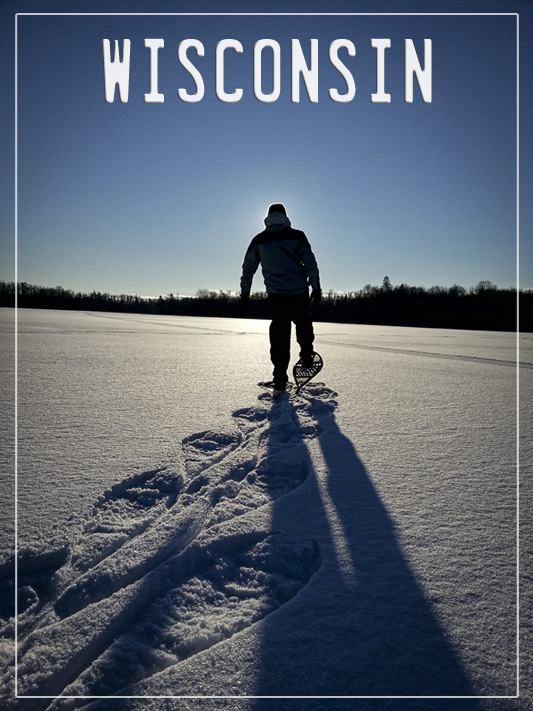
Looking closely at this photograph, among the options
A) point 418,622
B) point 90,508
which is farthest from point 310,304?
point 418,622

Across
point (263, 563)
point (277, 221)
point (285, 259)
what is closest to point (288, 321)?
point (285, 259)

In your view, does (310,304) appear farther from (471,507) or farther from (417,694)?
(417,694)

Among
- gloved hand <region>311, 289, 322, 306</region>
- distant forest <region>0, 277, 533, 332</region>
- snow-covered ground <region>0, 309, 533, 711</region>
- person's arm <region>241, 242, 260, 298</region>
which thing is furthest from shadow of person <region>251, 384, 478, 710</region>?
distant forest <region>0, 277, 533, 332</region>

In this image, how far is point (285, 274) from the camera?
10.8ft

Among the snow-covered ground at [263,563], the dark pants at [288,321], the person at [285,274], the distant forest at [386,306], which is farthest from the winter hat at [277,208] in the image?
the distant forest at [386,306]

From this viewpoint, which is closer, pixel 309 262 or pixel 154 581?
pixel 154 581

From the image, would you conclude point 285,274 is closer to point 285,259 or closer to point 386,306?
point 285,259

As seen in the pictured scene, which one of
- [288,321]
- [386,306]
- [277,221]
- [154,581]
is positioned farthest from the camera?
[386,306]

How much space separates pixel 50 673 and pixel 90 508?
1.80 ft

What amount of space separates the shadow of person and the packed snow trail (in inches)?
2.5

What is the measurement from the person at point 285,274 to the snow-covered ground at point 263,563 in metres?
1.31

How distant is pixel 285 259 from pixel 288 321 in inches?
21.9

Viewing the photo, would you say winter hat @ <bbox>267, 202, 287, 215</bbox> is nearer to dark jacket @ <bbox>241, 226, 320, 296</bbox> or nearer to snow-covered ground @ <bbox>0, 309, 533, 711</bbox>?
dark jacket @ <bbox>241, 226, 320, 296</bbox>

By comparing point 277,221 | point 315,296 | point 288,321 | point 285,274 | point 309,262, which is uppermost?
point 277,221
